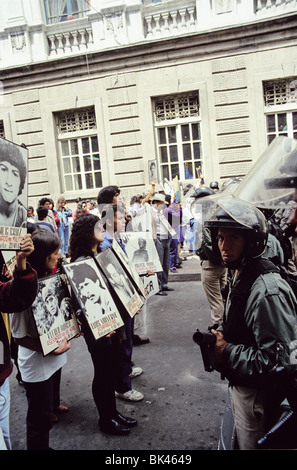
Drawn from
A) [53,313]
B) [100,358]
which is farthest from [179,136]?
[53,313]

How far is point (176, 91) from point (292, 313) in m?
10.3

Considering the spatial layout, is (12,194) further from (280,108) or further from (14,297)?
(280,108)

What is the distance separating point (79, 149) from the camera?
40.1ft

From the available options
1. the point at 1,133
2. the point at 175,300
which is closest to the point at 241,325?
the point at 175,300

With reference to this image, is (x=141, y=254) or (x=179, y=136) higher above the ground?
(x=179, y=136)

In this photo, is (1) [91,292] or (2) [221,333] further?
(1) [91,292]

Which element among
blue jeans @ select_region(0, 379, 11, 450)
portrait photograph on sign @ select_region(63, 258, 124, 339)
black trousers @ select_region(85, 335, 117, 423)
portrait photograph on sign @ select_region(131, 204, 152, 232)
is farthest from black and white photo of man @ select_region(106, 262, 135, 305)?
portrait photograph on sign @ select_region(131, 204, 152, 232)

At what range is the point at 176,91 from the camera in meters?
10.9

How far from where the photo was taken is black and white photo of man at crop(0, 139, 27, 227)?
5.93ft

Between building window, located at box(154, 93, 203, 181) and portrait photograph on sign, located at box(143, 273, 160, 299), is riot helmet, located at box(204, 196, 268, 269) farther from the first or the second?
building window, located at box(154, 93, 203, 181)

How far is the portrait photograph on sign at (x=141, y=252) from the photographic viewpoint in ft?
12.7

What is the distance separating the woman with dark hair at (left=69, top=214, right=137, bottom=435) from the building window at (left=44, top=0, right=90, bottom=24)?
10840 millimetres

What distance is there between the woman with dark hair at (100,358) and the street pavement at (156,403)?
0.10 meters

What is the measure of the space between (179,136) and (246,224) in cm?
1014
